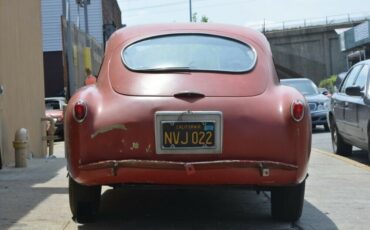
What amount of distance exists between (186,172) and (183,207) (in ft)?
5.11

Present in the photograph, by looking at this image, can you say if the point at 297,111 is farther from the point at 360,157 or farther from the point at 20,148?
the point at 360,157

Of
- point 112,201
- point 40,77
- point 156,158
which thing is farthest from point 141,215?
point 40,77

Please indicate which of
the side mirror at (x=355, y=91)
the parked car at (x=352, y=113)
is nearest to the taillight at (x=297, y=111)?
the parked car at (x=352, y=113)

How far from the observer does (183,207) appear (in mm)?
6379

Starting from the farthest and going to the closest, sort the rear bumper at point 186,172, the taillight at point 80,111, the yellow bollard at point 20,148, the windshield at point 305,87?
the windshield at point 305,87 < the yellow bollard at point 20,148 < the taillight at point 80,111 < the rear bumper at point 186,172

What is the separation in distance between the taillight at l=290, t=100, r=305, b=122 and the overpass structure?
56.0m

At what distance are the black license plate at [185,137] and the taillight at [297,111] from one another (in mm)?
681

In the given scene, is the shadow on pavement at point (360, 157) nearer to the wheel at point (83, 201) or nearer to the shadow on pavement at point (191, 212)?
the shadow on pavement at point (191, 212)

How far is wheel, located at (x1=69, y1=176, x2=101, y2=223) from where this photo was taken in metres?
5.46

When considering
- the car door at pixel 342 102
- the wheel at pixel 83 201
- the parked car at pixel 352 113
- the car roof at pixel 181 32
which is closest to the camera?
the wheel at pixel 83 201

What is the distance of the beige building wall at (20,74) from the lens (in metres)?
10.3

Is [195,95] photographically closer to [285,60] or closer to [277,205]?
[277,205]

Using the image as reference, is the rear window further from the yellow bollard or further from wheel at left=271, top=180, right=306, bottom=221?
the yellow bollard

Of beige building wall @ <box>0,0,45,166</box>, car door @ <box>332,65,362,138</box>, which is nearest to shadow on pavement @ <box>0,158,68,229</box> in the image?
beige building wall @ <box>0,0,45,166</box>
